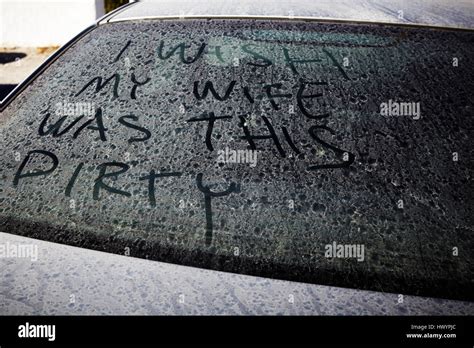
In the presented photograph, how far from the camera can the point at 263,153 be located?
43.9 inches

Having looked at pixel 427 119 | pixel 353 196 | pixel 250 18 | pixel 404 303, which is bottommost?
pixel 404 303

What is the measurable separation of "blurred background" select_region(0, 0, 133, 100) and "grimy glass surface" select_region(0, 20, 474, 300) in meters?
8.97

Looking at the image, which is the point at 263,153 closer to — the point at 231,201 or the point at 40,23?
the point at 231,201

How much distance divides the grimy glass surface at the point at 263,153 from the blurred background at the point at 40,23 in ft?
29.4

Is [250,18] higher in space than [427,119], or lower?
higher

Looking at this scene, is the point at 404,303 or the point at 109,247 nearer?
the point at 404,303

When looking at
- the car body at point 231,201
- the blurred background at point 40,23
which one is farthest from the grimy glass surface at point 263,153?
the blurred background at point 40,23

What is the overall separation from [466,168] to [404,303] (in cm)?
47

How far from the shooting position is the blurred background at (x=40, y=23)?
9.26 metres

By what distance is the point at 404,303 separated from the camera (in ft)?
2.77

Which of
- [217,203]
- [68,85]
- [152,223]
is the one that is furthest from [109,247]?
[68,85]

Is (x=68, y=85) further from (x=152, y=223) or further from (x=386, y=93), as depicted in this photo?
(x=386, y=93)

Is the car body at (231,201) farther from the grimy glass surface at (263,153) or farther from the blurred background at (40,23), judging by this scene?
the blurred background at (40,23)
